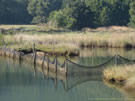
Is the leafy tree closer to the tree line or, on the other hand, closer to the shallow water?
the tree line

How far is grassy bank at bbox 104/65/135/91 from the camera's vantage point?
1633 cm

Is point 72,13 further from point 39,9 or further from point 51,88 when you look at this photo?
point 51,88

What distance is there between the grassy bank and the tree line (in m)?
47.0

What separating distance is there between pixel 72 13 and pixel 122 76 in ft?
166

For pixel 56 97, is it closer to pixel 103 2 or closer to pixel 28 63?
pixel 28 63

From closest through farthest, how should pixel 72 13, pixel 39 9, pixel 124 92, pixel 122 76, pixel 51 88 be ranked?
pixel 124 92 → pixel 122 76 → pixel 51 88 → pixel 72 13 → pixel 39 9

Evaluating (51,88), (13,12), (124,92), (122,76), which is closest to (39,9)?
(13,12)

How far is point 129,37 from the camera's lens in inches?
1550

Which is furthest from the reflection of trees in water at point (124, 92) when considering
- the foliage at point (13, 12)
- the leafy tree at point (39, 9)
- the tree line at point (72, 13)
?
the leafy tree at point (39, 9)

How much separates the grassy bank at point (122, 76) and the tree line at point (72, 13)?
47043 millimetres

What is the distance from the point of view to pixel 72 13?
67.4 meters

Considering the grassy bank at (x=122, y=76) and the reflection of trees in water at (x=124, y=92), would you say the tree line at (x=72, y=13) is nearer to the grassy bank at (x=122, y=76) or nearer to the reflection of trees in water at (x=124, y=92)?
the grassy bank at (x=122, y=76)

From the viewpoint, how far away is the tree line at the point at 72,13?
223ft

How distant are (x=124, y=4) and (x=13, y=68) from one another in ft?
208
